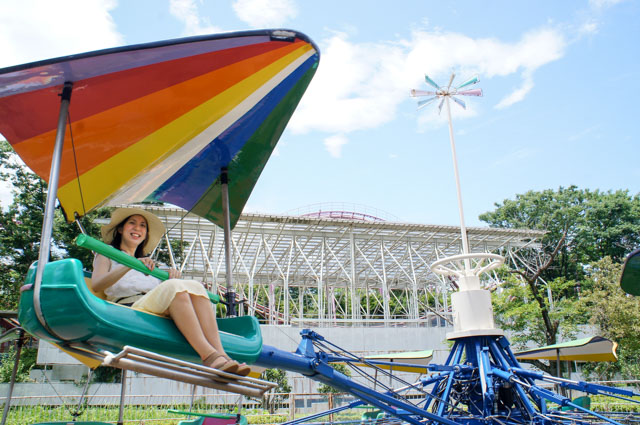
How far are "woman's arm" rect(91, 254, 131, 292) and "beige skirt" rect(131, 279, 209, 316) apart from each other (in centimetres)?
25

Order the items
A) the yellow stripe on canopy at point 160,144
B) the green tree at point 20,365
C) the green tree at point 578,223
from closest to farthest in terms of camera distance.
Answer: the yellow stripe on canopy at point 160,144, the green tree at point 20,365, the green tree at point 578,223

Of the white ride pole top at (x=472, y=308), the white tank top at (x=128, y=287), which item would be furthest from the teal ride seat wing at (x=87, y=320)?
the white ride pole top at (x=472, y=308)

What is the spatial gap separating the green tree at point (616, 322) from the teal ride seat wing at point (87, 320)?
20832 mm

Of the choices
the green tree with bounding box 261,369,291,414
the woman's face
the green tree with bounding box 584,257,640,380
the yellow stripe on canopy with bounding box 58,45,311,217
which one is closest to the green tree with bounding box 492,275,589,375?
the green tree with bounding box 584,257,640,380

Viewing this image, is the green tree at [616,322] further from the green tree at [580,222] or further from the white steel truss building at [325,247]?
the green tree at [580,222]

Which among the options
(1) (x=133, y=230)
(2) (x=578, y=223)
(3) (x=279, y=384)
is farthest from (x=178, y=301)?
(2) (x=578, y=223)

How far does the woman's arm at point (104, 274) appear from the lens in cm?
297

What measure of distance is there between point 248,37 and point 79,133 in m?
1.67

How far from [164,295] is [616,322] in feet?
70.3

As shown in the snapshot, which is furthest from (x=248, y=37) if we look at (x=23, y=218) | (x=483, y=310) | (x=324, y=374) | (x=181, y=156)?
(x=23, y=218)

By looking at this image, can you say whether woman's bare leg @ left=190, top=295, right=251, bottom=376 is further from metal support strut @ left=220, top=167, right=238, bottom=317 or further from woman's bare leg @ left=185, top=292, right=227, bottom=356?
metal support strut @ left=220, top=167, right=238, bottom=317

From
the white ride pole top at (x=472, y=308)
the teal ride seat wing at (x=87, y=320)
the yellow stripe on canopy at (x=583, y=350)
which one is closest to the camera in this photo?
the teal ride seat wing at (x=87, y=320)

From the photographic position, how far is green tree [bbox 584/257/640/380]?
60.7 ft

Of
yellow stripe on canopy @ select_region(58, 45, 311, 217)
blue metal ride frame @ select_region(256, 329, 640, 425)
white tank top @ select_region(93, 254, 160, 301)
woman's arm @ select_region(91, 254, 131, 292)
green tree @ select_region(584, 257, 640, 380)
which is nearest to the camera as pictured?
woman's arm @ select_region(91, 254, 131, 292)
